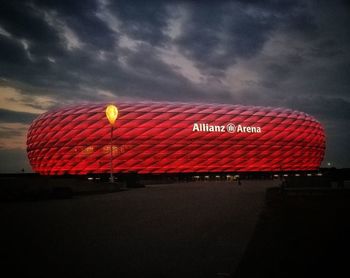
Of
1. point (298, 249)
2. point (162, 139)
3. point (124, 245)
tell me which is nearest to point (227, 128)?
point (162, 139)

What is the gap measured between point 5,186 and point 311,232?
59.7 feet

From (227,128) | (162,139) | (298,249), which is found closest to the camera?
(298,249)

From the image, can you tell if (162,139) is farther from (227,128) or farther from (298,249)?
(298,249)

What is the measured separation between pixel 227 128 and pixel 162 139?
→ 10831 millimetres

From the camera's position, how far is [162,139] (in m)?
55.2

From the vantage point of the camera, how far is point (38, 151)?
203 ft

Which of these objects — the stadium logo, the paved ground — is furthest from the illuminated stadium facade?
the paved ground

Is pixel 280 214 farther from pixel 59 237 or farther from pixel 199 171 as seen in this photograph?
pixel 199 171

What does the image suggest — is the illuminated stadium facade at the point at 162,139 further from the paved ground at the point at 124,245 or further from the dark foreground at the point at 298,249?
the dark foreground at the point at 298,249

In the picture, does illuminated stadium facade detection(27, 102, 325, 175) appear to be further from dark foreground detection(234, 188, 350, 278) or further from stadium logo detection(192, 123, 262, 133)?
dark foreground detection(234, 188, 350, 278)

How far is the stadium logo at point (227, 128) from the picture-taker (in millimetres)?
56281

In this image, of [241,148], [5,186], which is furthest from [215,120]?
[5,186]

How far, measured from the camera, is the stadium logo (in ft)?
185

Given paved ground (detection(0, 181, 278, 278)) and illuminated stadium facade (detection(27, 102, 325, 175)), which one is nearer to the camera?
paved ground (detection(0, 181, 278, 278))
